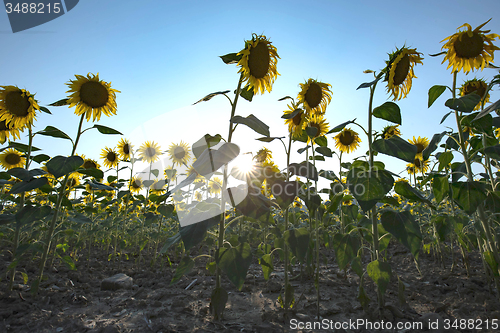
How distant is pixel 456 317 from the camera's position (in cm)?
215

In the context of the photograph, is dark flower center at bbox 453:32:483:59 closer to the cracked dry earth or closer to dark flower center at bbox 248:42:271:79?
dark flower center at bbox 248:42:271:79

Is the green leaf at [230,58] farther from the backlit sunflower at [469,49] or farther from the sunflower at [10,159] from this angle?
the sunflower at [10,159]

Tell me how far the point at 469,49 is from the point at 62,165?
401cm

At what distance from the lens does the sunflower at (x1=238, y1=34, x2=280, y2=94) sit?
6.74ft

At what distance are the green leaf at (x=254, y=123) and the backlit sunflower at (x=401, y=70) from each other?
4.09ft

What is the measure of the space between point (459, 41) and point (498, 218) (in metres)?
1.95

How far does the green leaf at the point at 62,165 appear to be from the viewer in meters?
1.96

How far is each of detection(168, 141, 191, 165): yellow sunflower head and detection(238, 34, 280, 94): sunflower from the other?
3071 millimetres

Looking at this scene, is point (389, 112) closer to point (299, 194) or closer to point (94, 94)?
point (299, 194)

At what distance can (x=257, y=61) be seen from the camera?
210 cm

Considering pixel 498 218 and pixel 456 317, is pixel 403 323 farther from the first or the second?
pixel 498 218

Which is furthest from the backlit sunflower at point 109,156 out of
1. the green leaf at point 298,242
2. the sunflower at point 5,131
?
the green leaf at point 298,242

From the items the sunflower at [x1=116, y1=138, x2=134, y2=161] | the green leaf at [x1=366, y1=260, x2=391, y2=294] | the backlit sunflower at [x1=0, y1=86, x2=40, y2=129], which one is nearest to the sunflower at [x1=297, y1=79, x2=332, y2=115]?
the green leaf at [x1=366, y1=260, x2=391, y2=294]

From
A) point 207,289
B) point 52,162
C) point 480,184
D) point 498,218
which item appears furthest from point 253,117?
point 498,218
